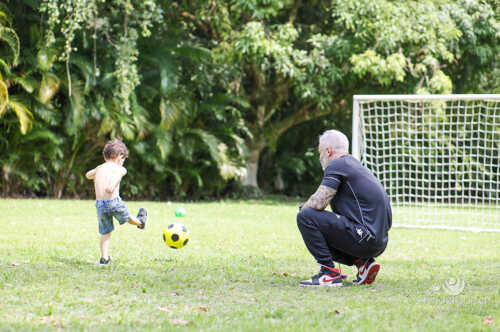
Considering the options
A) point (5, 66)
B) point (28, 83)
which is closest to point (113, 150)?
point (5, 66)

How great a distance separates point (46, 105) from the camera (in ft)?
46.5

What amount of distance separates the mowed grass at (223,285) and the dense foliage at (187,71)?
5066mm

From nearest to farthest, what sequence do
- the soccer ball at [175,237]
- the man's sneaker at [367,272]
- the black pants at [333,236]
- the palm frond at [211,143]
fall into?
the black pants at [333,236] → the man's sneaker at [367,272] → the soccer ball at [175,237] → the palm frond at [211,143]

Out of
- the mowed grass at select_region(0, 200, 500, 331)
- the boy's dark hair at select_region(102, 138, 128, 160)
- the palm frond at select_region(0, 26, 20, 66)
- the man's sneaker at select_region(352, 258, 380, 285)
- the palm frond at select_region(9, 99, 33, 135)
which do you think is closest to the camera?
the mowed grass at select_region(0, 200, 500, 331)

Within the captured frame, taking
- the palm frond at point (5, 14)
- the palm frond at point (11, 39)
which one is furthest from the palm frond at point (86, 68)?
the palm frond at point (5, 14)

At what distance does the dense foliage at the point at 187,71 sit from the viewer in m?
13.9

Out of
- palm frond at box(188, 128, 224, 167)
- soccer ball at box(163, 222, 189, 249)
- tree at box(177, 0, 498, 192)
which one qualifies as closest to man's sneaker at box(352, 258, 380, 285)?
soccer ball at box(163, 222, 189, 249)

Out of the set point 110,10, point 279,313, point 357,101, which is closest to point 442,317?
point 279,313

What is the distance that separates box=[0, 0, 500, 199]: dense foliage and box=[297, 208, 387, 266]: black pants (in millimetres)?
8589

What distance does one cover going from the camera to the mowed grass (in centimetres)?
409

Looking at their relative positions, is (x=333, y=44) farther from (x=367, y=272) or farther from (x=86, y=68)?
(x=367, y=272)

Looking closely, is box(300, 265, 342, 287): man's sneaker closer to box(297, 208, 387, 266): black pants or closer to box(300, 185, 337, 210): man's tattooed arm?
box(297, 208, 387, 266): black pants

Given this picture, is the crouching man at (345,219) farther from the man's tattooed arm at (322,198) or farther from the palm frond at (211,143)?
the palm frond at (211,143)

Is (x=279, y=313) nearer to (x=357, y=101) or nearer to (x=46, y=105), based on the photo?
(x=357, y=101)
